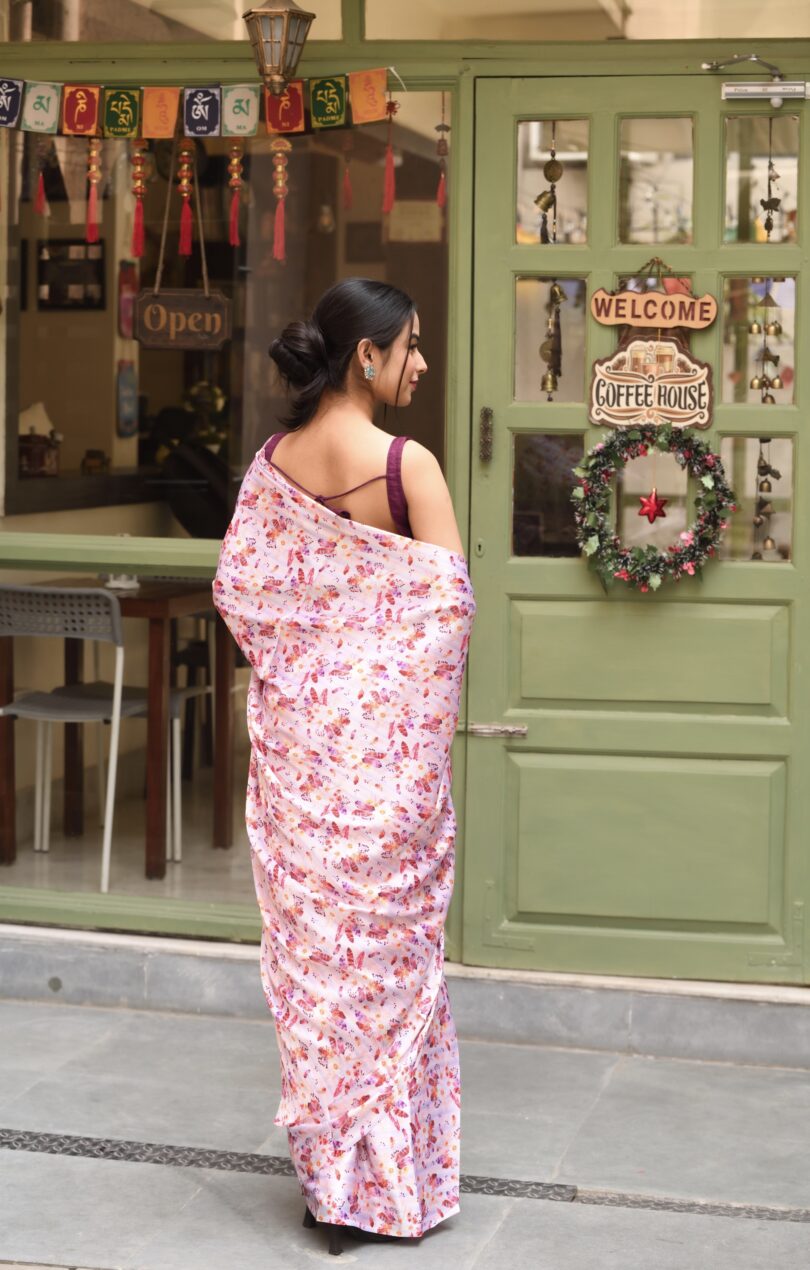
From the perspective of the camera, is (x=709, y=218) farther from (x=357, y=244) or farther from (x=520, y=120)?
(x=357, y=244)

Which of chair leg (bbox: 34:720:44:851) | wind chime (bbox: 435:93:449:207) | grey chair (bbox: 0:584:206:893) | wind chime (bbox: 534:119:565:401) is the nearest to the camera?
wind chime (bbox: 534:119:565:401)

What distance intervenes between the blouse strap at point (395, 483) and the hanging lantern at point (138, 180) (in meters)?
2.17

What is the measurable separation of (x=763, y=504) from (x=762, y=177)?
90 centimetres

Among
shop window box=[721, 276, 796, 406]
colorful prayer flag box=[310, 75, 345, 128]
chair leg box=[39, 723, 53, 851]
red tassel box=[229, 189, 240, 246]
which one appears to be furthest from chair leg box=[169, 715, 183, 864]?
shop window box=[721, 276, 796, 406]

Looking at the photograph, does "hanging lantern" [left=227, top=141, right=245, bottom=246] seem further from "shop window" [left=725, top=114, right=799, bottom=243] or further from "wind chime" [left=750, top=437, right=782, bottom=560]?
"wind chime" [left=750, top=437, right=782, bottom=560]

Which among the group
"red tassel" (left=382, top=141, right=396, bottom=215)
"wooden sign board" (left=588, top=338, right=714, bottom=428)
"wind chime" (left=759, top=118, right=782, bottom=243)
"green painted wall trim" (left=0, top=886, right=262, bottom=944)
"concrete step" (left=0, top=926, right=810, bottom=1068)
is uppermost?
"red tassel" (left=382, top=141, right=396, bottom=215)

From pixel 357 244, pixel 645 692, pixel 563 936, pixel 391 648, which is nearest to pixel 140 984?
pixel 563 936

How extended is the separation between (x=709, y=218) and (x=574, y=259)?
0.38 m

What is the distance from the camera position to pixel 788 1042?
500 cm

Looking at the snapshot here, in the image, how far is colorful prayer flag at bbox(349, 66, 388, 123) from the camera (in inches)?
200

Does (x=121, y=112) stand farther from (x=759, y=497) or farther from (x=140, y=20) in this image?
(x=759, y=497)

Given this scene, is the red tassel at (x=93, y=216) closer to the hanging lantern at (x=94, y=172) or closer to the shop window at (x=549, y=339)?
the hanging lantern at (x=94, y=172)

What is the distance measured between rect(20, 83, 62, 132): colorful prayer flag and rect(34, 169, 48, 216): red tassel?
473mm

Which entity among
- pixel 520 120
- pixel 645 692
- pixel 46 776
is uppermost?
pixel 520 120
